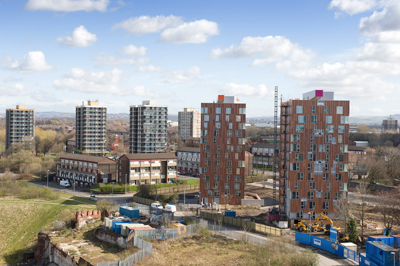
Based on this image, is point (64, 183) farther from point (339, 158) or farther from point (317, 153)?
point (339, 158)

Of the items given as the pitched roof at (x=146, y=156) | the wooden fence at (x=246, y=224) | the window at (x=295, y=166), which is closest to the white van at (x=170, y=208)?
the wooden fence at (x=246, y=224)

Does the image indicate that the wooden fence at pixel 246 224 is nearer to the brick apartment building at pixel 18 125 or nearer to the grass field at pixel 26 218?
the grass field at pixel 26 218

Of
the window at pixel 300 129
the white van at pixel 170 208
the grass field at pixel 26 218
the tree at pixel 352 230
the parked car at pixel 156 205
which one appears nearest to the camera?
the tree at pixel 352 230

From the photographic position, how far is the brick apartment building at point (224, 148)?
81312 millimetres

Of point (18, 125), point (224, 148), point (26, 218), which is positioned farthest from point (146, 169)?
point (18, 125)

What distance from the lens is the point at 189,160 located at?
131 m

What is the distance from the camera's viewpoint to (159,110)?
139m

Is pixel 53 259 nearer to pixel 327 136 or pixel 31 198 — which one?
pixel 31 198

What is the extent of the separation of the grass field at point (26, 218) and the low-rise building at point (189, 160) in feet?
155

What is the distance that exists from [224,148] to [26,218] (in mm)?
42982

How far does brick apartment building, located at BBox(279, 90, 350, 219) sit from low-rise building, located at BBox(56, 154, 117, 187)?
2261 inches

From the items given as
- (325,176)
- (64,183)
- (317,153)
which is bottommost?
(64,183)

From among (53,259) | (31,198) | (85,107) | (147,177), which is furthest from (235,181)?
(85,107)

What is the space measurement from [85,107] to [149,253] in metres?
120
